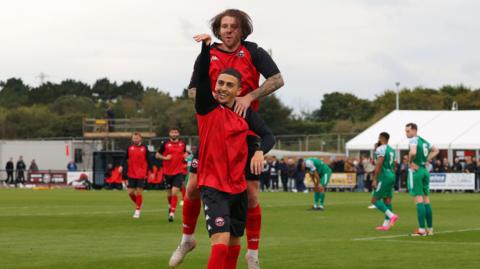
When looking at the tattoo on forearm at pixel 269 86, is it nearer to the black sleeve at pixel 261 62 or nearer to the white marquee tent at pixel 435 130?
the black sleeve at pixel 261 62

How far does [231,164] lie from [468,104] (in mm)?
109613

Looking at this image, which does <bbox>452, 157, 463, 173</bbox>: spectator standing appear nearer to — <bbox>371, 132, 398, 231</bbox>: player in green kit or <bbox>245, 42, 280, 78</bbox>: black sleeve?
<bbox>371, 132, 398, 231</bbox>: player in green kit

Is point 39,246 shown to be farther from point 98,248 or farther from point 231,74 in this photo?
point 231,74

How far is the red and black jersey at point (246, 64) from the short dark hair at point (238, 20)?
0.26m

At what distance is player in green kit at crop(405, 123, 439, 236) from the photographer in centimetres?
1964

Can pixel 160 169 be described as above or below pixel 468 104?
below

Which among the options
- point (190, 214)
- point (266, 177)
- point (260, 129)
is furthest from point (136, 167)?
point (266, 177)

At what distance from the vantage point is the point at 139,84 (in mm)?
162375

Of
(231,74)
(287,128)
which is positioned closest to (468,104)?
(287,128)

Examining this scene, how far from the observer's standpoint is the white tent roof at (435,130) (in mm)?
53062

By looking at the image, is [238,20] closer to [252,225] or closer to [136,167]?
[252,225]

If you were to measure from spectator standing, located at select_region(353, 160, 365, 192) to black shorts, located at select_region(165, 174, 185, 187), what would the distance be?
27.2 m

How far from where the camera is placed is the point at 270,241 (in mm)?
17719

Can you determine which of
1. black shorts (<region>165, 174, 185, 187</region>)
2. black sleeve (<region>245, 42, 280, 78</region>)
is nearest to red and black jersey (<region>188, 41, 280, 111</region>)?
black sleeve (<region>245, 42, 280, 78</region>)
